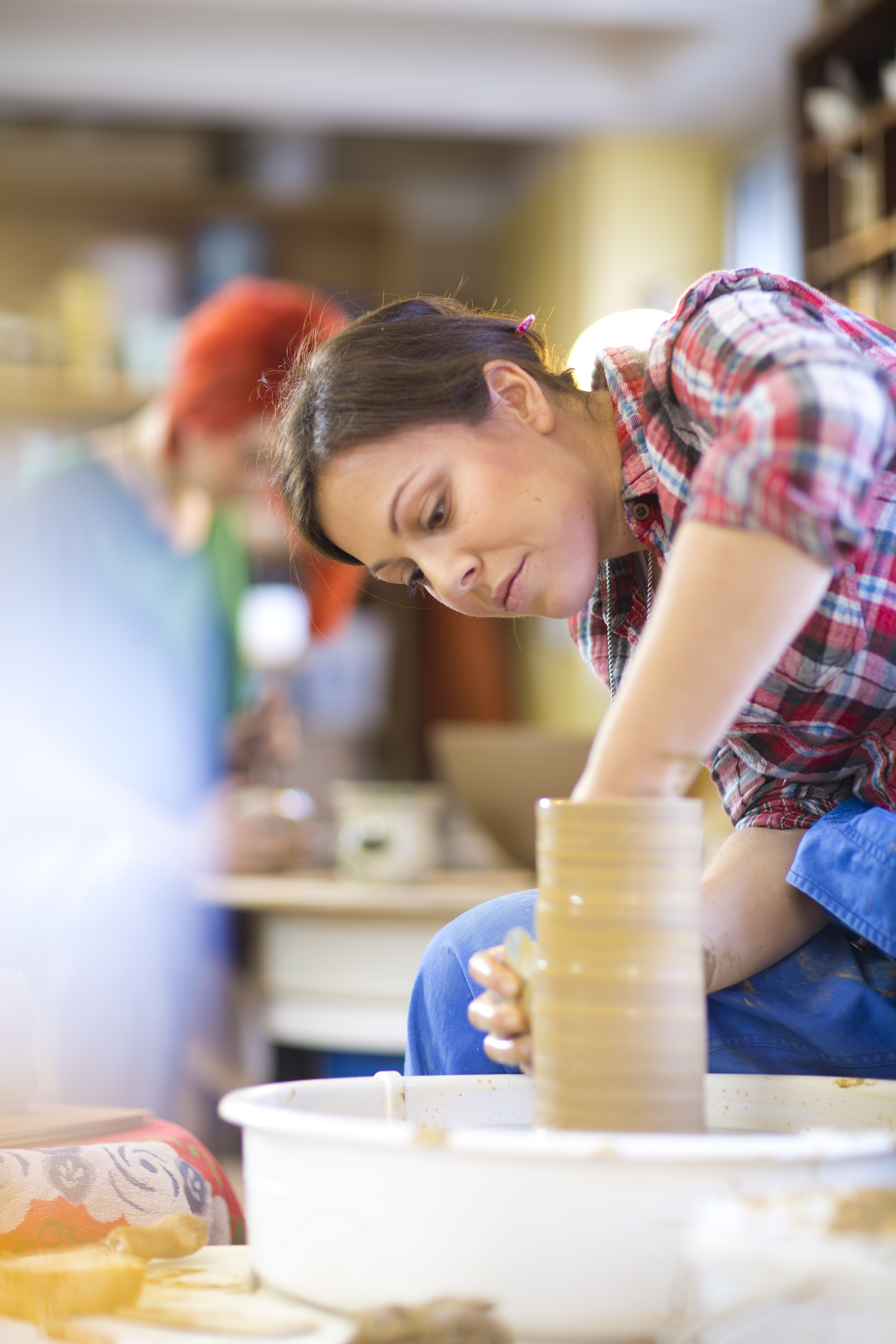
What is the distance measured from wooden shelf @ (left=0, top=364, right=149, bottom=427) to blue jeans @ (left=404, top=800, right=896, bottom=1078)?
12.1 ft

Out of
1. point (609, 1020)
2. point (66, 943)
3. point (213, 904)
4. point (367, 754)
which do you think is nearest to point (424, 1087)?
point (609, 1020)

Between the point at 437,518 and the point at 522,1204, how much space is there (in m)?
0.45

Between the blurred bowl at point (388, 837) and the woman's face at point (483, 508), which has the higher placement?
the woman's face at point (483, 508)

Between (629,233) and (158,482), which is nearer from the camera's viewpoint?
(158,482)

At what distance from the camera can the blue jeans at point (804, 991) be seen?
0.78m

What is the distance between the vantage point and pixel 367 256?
4.56m

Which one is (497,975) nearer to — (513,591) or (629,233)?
(513,591)

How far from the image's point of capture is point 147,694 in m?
2.17

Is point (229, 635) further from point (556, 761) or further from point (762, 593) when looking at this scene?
point (762, 593)

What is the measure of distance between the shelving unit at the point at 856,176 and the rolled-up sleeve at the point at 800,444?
254cm

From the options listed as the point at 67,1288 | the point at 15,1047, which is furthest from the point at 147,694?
the point at 67,1288

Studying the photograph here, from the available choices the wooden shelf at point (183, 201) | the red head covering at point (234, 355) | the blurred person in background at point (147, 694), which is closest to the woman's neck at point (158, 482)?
the blurred person in background at point (147, 694)

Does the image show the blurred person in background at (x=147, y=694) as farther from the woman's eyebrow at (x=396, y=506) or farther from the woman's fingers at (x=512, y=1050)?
the woman's fingers at (x=512, y=1050)

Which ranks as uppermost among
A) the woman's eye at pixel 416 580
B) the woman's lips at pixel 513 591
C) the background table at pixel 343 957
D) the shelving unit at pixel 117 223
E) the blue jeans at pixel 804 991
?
the shelving unit at pixel 117 223
